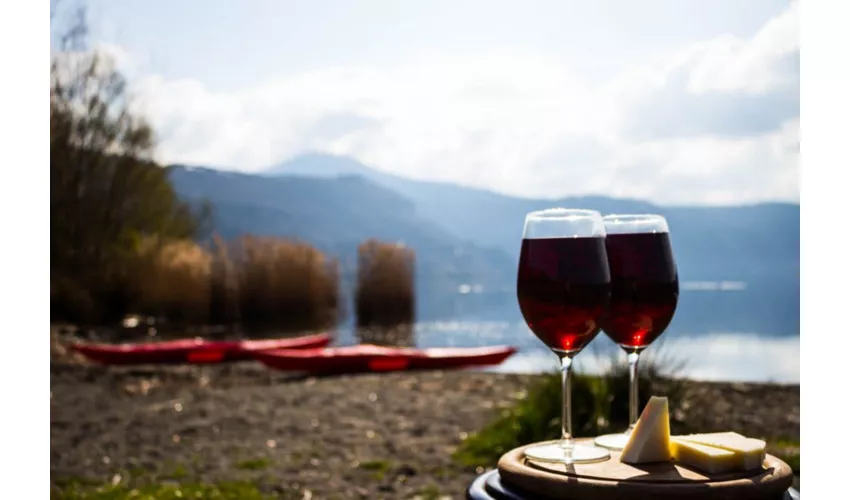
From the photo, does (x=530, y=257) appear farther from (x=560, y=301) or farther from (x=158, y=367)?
(x=158, y=367)

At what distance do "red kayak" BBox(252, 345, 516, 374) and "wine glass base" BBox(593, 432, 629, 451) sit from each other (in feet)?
19.6

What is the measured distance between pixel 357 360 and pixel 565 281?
242 inches

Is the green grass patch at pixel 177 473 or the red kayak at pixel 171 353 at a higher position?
the red kayak at pixel 171 353

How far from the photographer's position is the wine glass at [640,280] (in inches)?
53.2

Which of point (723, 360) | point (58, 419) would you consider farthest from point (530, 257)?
point (723, 360)

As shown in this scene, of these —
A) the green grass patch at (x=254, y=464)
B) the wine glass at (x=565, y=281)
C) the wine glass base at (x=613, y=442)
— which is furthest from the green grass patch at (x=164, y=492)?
the wine glass at (x=565, y=281)

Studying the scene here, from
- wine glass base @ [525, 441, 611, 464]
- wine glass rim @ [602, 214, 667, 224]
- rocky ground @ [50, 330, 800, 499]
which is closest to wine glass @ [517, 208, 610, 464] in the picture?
wine glass base @ [525, 441, 611, 464]

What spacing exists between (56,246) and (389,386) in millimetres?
8632

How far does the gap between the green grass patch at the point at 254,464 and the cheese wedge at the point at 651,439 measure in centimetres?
317

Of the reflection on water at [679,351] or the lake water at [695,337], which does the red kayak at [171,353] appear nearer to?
the lake water at [695,337]

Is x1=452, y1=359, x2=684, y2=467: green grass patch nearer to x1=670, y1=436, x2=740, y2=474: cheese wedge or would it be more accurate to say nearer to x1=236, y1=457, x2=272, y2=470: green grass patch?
x1=236, y1=457, x2=272, y2=470: green grass patch

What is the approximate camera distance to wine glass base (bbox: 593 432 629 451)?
4.43 feet

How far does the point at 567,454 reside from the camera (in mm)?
1253
